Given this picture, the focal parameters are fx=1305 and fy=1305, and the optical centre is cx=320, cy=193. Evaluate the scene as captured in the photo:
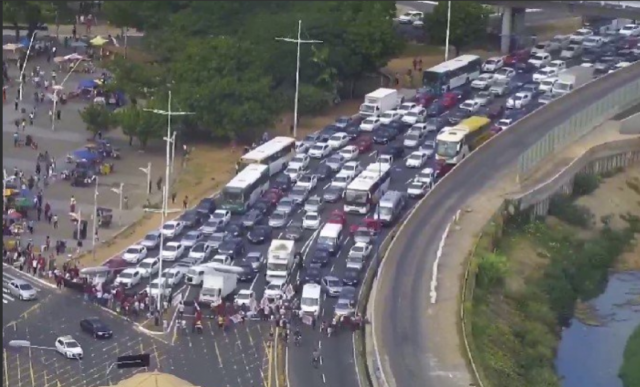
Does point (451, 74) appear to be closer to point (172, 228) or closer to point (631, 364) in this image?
point (172, 228)

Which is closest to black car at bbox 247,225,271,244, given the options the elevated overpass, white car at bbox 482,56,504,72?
white car at bbox 482,56,504,72

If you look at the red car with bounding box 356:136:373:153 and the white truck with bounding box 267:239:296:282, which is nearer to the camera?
the white truck with bounding box 267:239:296:282

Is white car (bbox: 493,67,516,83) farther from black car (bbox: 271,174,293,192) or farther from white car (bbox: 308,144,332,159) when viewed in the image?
black car (bbox: 271,174,293,192)

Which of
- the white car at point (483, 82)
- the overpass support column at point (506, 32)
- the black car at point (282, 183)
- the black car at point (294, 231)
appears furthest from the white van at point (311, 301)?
the overpass support column at point (506, 32)

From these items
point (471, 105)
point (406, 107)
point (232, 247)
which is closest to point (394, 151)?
→ point (406, 107)

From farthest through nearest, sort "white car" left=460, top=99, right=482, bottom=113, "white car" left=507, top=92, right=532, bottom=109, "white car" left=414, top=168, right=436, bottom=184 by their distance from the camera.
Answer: "white car" left=507, top=92, right=532, bottom=109, "white car" left=460, top=99, right=482, bottom=113, "white car" left=414, top=168, right=436, bottom=184

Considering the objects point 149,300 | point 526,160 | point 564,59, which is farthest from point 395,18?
point 149,300

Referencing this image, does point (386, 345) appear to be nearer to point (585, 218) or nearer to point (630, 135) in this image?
point (585, 218)
